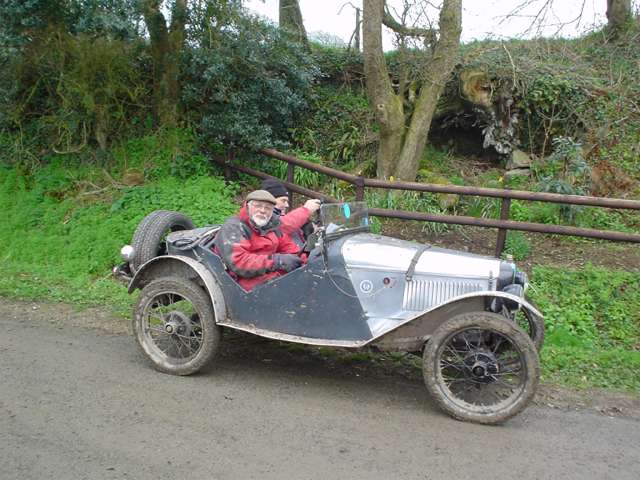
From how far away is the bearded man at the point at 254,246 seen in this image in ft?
16.2

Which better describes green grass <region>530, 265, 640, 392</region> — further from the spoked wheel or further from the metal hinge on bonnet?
the metal hinge on bonnet

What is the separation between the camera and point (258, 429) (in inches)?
166

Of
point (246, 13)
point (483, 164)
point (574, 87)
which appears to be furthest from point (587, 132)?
point (246, 13)

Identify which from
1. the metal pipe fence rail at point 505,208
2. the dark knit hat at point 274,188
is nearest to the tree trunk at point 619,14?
the metal pipe fence rail at point 505,208

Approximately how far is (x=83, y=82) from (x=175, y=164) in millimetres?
1901

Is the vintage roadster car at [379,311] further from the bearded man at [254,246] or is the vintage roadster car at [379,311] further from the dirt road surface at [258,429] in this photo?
the dirt road surface at [258,429]

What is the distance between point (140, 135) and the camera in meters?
10.3

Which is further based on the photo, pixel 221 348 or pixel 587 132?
pixel 587 132

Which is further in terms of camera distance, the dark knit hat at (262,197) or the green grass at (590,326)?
the green grass at (590,326)

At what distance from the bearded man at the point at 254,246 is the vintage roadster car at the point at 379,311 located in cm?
12

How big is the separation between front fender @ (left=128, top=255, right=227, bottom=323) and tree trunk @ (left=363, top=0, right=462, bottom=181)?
5422 millimetres

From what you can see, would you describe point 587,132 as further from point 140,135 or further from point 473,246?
point 140,135

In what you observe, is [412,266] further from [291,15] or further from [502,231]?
[291,15]

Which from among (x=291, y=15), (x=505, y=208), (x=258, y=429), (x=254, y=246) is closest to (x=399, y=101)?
(x=505, y=208)
